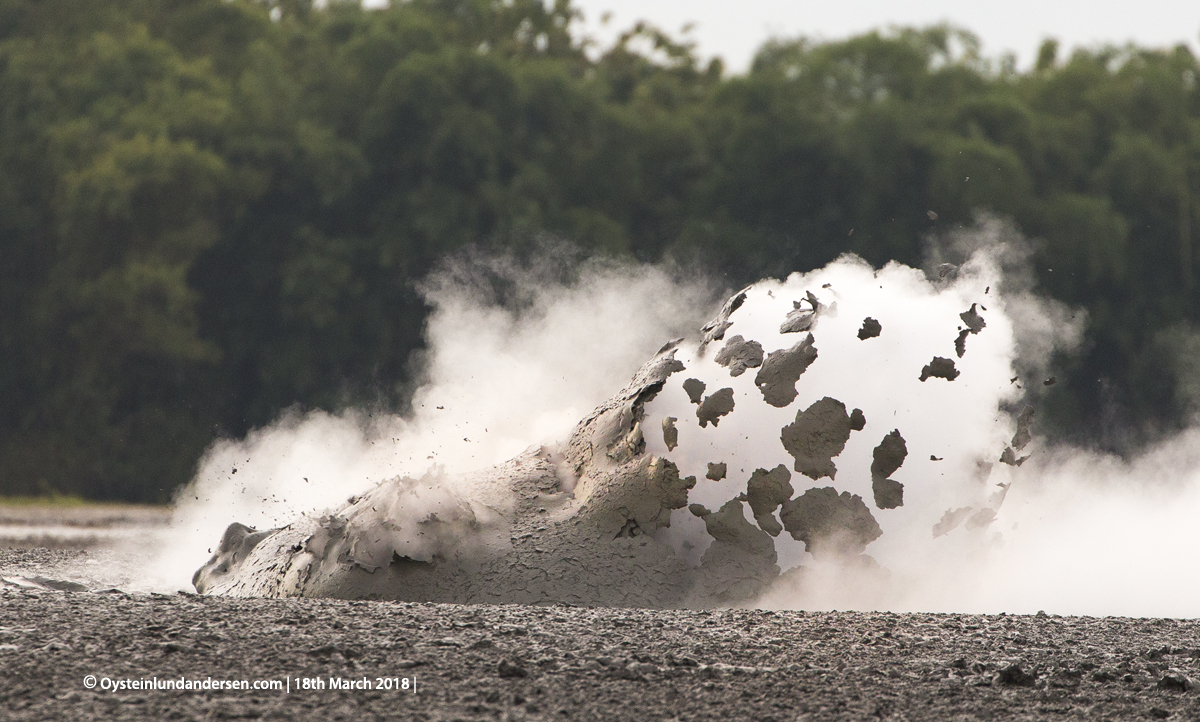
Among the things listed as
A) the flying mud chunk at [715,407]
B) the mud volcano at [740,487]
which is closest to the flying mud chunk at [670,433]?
the mud volcano at [740,487]

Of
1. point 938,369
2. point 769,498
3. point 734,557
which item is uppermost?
point 938,369

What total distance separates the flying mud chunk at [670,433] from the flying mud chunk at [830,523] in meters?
0.67

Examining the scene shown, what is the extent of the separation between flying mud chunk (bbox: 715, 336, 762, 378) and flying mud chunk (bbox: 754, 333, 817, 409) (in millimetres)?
83

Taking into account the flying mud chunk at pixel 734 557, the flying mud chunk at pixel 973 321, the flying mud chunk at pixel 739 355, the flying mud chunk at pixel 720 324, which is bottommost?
the flying mud chunk at pixel 734 557

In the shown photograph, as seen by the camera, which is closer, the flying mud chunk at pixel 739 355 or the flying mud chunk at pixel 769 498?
the flying mud chunk at pixel 769 498

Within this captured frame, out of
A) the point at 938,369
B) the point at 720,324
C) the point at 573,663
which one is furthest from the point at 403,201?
the point at 573,663

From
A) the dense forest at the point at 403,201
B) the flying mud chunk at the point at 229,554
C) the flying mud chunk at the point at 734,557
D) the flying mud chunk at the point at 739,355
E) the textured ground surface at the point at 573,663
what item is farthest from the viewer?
the dense forest at the point at 403,201

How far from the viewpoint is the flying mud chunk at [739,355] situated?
24.8 feet

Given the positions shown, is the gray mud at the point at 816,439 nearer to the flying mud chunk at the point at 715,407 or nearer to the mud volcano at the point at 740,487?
the mud volcano at the point at 740,487

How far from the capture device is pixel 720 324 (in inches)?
313

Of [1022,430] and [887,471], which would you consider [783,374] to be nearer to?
[887,471]

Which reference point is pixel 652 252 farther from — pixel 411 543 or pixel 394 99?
pixel 411 543

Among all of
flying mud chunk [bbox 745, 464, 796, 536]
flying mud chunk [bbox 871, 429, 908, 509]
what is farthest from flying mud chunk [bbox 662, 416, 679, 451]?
flying mud chunk [bbox 871, 429, 908, 509]

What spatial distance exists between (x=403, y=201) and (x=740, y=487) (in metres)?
19.7
